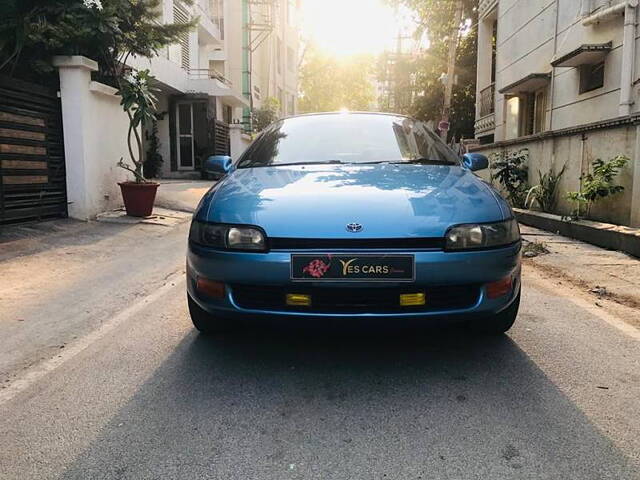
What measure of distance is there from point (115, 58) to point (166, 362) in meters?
8.06

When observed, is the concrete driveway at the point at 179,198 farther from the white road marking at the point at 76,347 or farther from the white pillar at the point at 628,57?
the white pillar at the point at 628,57

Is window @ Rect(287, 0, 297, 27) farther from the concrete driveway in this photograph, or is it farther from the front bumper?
the front bumper

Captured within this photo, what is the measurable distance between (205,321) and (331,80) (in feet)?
168

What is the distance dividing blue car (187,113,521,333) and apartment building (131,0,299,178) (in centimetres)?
1359

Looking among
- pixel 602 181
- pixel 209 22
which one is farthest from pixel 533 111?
pixel 209 22

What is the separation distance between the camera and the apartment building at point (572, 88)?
→ 7.61 m

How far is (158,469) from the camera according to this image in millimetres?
2129

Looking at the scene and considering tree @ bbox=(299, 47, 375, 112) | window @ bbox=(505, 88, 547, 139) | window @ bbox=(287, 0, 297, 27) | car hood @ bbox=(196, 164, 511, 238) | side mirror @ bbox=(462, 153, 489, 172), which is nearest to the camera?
car hood @ bbox=(196, 164, 511, 238)

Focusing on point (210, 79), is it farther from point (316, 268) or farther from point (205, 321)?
point (316, 268)

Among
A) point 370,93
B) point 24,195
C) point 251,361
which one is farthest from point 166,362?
point 370,93

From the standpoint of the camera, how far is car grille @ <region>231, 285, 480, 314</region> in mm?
2768

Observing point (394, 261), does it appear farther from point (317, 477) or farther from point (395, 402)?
point (317, 477)

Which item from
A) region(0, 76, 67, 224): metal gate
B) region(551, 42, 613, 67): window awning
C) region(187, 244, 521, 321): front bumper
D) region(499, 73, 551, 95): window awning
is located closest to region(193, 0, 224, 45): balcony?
region(499, 73, 551, 95): window awning

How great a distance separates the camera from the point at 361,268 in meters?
2.74
